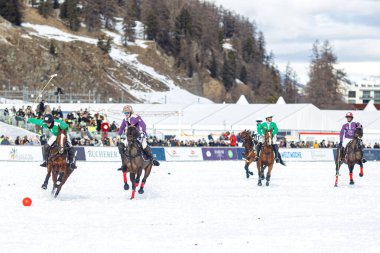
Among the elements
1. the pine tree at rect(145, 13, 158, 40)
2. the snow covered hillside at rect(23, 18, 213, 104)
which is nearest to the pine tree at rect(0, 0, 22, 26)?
the snow covered hillside at rect(23, 18, 213, 104)

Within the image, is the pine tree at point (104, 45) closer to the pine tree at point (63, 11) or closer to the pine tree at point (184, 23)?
the pine tree at point (63, 11)

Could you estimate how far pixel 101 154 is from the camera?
40.3 metres

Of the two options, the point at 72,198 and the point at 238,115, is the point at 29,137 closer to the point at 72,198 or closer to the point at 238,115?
the point at 238,115

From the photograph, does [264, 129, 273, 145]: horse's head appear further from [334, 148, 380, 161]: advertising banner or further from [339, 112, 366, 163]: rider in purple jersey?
[334, 148, 380, 161]: advertising banner

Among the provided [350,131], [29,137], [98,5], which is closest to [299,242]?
[350,131]

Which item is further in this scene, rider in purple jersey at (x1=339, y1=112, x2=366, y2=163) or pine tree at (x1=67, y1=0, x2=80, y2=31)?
pine tree at (x1=67, y1=0, x2=80, y2=31)

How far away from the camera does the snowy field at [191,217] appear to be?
11742mm

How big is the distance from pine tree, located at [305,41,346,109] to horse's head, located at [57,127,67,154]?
302 ft

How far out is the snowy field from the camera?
38.5 ft

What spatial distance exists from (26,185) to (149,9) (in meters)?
134

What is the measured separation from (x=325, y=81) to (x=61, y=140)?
99.1m

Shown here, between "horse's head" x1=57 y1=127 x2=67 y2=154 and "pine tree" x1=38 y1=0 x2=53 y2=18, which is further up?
"pine tree" x1=38 y1=0 x2=53 y2=18

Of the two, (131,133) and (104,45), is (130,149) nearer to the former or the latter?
(131,133)

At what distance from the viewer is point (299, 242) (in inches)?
472
